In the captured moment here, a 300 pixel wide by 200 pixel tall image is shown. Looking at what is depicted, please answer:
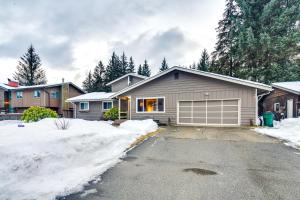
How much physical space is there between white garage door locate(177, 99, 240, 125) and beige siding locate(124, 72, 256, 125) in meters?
0.35

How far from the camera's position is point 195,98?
42.4 ft

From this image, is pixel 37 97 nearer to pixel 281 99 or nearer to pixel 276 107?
pixel 281 99

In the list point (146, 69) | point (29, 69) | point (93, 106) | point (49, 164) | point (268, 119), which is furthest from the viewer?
point (146, 69)

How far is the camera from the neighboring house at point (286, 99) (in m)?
15.3

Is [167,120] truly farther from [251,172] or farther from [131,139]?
[251,172]

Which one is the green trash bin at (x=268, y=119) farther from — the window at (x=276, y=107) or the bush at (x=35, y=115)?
the bush at (x=35, y=115)

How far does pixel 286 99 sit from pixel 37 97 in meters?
30.8

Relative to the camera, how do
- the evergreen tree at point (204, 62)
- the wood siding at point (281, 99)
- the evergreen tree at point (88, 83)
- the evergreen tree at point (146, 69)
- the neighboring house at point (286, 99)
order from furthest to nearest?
the evergreen tree at point (146, 69) → the evergreen tree at point (88, 83) → the evergreen tree at point (204, 62) → the wood siding at point (281, 99) → the neighboring house at point (286, 99)

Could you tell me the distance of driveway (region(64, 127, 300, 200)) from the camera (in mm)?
2930

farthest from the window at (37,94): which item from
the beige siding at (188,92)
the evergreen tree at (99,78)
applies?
the evergreen tree at (99,78)

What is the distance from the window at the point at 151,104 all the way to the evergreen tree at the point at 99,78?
32.1m

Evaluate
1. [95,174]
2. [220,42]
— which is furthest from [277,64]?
[95,174]

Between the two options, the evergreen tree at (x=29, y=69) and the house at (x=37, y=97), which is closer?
the house at (x=37, y=97)

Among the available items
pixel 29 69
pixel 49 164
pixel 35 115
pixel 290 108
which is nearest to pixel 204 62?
pixel 290 108
